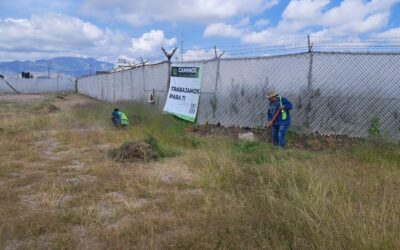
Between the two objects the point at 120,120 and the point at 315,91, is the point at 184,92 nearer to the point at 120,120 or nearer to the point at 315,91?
the point at 120,120

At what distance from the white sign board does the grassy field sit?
4.48 meters

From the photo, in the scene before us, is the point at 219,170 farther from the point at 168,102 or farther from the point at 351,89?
the point at 168,102

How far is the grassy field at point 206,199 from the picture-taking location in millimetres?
4281

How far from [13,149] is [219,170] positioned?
547 centimetres

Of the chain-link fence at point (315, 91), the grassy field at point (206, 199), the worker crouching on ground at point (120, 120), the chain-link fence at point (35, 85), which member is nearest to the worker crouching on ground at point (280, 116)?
the grassy field at point (206, 199)

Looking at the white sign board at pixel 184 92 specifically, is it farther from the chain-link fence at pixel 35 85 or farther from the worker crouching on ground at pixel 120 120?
the chain-link fence at pixel 35 85

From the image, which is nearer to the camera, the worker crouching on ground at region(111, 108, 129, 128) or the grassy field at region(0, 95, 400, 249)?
the grassy field at region(0, 95, 400, 249)

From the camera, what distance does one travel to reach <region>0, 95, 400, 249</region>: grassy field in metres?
4.28

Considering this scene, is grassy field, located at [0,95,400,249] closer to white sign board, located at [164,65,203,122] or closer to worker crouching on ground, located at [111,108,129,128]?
worker crouching on ground, located at [111,108,129,128]

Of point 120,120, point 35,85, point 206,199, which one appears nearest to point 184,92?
point 120,120

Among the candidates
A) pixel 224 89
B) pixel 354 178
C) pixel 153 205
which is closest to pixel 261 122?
pixel 224 89

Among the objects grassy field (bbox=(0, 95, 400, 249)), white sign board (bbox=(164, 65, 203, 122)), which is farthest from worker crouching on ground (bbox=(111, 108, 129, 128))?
grassy field (bbox=(0, 95, 400, 249))

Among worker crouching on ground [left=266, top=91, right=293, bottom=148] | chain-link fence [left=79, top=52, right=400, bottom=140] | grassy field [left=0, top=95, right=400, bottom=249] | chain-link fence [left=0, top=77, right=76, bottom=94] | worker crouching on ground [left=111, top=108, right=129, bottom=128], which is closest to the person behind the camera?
grassy field [left=0, top=95, right=400, bottom=249]

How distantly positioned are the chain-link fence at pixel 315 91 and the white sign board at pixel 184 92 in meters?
0.41
